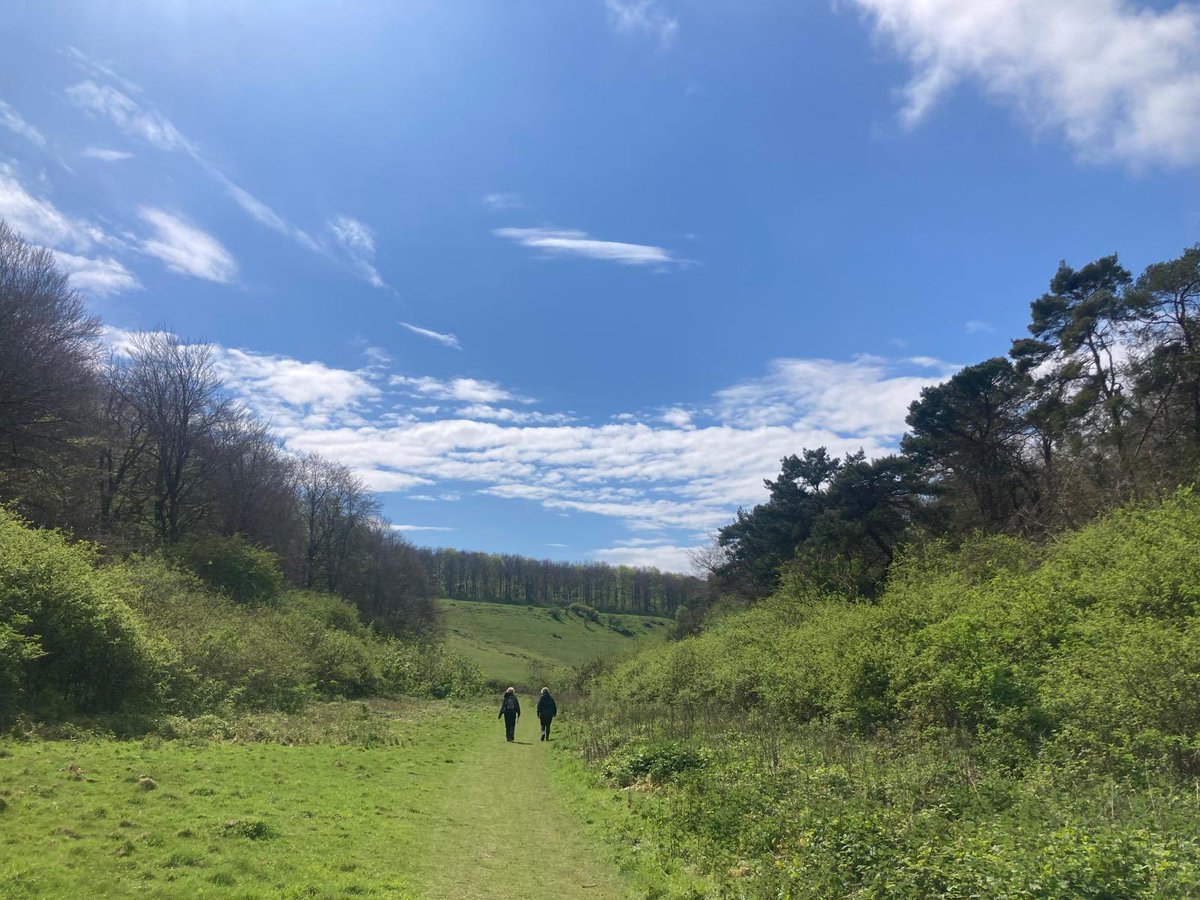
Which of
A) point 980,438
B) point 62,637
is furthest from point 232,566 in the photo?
point 980,438

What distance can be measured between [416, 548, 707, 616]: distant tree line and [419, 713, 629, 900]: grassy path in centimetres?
11557

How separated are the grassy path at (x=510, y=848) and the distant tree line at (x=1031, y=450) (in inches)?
800

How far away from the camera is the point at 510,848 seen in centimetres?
985

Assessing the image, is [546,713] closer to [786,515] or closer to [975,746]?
Answer: [975,746]

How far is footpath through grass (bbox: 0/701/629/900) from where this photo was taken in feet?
22.0

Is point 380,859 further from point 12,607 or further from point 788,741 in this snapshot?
point 12,607

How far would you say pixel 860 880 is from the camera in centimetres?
636

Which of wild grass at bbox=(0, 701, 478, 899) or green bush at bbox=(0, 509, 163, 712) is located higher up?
green bush at bbox=(0, 509, 163, 712)

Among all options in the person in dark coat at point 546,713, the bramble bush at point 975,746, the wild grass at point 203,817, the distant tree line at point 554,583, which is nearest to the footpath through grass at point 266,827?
the wild grass at point 203,817

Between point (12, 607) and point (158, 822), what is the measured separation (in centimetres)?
1042

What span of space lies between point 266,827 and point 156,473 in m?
42.8

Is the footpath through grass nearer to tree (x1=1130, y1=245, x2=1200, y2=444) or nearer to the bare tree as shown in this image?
tree (x1=1130, y1=245, x2=1200, y2=444)

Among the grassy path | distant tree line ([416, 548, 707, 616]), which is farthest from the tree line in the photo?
distant tree line ([416, 548, 707, 616])

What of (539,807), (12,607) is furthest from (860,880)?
(12,607)
